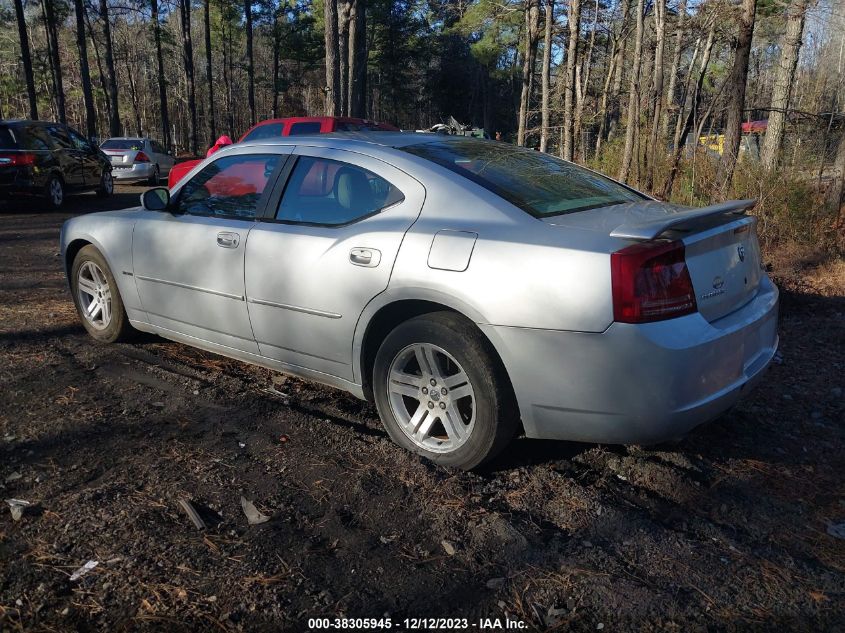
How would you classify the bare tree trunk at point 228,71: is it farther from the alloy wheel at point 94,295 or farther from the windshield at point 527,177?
the windshield at point 527,177

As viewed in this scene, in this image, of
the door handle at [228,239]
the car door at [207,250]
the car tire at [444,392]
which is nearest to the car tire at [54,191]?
the car door at [207,250]

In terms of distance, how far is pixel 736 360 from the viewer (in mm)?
3070

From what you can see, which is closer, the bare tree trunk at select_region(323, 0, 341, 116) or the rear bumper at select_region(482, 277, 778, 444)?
the rear bumper at select_region(482, 277, 778, 444)

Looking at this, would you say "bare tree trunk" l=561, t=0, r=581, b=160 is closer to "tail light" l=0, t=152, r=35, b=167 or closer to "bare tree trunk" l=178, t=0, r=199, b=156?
"tail light" l=0, t=152, r=35, b=167

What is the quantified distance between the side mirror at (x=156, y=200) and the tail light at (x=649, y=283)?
3.20m

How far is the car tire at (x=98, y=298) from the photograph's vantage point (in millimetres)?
5078

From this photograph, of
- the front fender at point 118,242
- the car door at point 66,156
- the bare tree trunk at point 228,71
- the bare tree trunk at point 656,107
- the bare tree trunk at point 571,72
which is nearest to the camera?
the front fender at point 118,242

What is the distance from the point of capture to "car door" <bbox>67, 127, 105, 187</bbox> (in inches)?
591

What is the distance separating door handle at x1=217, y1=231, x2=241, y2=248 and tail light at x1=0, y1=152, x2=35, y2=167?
10.9 metres

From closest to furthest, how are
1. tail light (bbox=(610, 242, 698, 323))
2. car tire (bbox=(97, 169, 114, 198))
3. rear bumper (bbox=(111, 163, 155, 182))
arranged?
tail light (bbox=(610, 242, 698, 323)) → car tire (bbox=(97, 169, 114, 198)) → rear bumper (bbox=(111, 163, 155, 182))

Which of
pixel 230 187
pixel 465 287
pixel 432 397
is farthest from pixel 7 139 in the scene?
pixel 465 287

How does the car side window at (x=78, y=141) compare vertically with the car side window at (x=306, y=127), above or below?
below

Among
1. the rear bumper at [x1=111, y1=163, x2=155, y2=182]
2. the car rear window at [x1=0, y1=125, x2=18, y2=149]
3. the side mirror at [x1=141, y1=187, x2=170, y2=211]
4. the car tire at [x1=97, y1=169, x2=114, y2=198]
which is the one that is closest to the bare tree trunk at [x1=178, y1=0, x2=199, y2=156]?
the rear bumper at [x1=111, y1=163, x2=155, y2=182]

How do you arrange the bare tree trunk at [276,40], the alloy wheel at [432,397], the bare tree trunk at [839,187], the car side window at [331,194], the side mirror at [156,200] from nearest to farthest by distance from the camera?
the alloy wheel at [432,397] < the car side window at [331,194] < the side mirror at [156,200] < the bare tree trunk at [839,187] < the bare tree trunk at [276,40]
